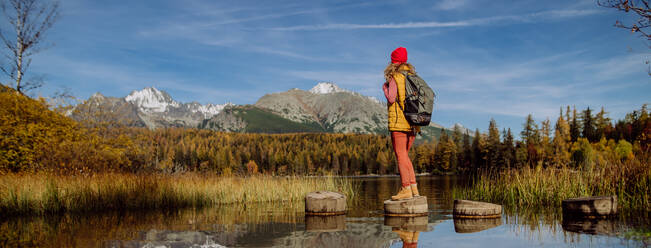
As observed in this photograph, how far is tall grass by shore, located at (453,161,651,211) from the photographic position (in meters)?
10.6

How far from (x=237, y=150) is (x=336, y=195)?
154417 millimetres

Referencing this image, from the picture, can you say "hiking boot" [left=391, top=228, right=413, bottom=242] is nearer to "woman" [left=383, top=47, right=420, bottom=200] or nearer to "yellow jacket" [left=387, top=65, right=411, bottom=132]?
"woman" [left=383, top=47, right=420, bottom=200]

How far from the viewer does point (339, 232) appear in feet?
22.8

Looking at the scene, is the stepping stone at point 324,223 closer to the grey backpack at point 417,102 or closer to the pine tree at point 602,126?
the grey backpack at point 417,102

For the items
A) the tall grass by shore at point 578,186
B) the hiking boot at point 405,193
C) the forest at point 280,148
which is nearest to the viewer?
the hiking boot at point 405,193

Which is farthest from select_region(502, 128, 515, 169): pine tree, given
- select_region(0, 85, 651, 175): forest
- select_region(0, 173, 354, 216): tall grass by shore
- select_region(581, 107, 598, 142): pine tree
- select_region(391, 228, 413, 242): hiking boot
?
select_region(391, 228, 413, 242): hiking boot

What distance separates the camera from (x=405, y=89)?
29.2 feet

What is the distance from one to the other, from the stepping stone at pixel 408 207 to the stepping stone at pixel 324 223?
3.69 ft

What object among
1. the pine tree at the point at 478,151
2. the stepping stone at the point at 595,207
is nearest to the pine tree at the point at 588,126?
the pine tree at the point at 478,151

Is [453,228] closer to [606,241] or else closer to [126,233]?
[606,241]

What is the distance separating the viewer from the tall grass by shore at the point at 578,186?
34.7ft

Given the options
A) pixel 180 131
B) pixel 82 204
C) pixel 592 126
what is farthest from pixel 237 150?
pixel 82 204

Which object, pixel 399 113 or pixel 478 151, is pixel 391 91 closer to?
pixel 399 113

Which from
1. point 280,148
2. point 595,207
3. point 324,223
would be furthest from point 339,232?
point 280,148
